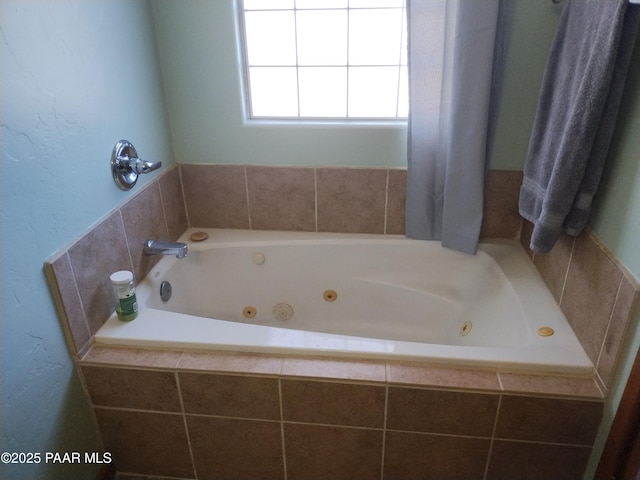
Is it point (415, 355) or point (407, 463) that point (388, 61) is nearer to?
point (415, 355)

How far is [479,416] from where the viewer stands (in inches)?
49.2

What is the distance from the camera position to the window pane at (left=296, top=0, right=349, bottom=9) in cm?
171

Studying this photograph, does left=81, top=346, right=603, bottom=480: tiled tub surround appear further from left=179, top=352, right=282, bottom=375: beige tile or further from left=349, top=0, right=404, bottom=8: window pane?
left=349, top=0, right=404, bottom=8: window pane

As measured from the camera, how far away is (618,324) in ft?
3.76

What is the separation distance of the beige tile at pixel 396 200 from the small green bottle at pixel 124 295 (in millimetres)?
1064

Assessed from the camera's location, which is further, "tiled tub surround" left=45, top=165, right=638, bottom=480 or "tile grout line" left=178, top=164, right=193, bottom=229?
"tile grout line" left=178, top=164, right=193, bottom=229

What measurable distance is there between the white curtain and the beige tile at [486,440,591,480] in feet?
2.54

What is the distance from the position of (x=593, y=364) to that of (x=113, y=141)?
5.25ft

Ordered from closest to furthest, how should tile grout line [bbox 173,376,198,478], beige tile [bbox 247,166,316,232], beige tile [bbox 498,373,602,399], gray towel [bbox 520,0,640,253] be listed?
gray towel [bbox 520,0,640,253]
beige tile [bbox 498,373,602,399]
tile grout line [bbox 173,376,198,478]
beige tile [bbox 247,166,316,232]

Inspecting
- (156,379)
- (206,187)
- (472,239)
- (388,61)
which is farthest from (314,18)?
(156,379)

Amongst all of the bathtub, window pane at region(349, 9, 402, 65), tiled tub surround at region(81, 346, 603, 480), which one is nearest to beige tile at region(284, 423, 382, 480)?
tiled tub surround at region(81, 346, 603, 480)

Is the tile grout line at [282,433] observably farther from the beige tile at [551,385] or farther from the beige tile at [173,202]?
the beige tile at [173,202]

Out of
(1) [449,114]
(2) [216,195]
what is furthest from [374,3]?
(2) [216,195]

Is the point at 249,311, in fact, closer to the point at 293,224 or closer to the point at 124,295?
the point at 293,224
